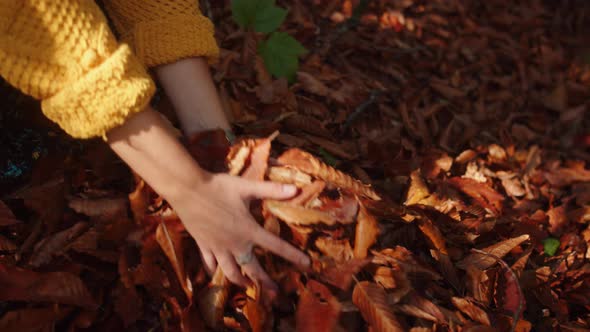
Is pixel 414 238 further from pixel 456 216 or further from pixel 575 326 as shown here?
pixel 575 326

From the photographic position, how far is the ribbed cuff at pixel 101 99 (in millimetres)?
793

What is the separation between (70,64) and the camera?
2.62 feet

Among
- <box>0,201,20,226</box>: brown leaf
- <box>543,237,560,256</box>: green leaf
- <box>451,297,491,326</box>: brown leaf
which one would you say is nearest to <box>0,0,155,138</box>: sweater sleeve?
<box>0,201,20,226</box>: brown leaf

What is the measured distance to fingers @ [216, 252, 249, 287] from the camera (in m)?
0.91

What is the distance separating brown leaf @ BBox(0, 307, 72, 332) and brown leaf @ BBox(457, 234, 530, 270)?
0.96 meters

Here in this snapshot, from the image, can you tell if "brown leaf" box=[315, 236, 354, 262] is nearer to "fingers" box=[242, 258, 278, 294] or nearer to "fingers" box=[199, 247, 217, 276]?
"fingers" box=[242, 258, 278, 294]

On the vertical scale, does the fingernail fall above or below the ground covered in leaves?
above

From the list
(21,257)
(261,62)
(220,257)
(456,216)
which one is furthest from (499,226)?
(21,257)

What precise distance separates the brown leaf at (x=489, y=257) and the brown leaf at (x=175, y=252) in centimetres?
68

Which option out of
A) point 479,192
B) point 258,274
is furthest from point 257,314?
point 479,192

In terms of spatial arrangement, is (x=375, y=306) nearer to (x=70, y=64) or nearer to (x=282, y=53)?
(x=70, y=64)

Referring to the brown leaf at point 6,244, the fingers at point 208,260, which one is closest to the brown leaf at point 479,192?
the fingers at point 208,260

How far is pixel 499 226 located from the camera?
1239mm

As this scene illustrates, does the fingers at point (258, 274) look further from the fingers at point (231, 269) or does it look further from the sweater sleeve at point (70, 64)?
the sweater sleeve at point (70, 64)
